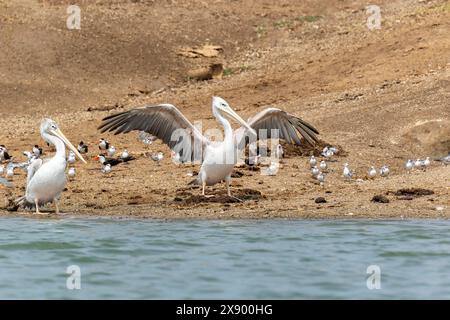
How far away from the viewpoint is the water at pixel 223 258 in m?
8.40

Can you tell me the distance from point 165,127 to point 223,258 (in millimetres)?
2765

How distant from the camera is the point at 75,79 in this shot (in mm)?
19312

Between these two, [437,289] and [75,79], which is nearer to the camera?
[437,289]

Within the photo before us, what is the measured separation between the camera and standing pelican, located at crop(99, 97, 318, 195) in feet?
37.9

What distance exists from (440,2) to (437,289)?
13.4 meters

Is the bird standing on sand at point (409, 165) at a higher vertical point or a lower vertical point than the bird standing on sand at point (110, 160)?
lower

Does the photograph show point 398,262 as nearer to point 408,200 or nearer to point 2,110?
point 408,200

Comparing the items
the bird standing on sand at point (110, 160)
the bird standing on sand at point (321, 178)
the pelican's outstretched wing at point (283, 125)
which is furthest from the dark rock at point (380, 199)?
the bird standing on sand at point (110, 160)

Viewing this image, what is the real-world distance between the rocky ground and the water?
67 cm

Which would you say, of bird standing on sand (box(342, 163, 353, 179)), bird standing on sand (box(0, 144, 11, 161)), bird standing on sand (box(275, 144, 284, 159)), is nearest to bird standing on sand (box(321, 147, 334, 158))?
bird standing on sand (box(275, 144, 284, 159))

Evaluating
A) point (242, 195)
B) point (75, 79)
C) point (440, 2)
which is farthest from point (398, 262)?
point (440, 2)

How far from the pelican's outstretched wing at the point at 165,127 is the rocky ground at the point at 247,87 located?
541mm

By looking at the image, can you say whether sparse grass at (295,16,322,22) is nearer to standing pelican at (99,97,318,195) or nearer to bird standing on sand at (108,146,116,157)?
bird standing on sand at (108,146,116,157)

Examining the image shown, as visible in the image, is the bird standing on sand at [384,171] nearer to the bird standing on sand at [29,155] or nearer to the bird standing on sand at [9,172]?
the bird standing on sand at [29,155]
